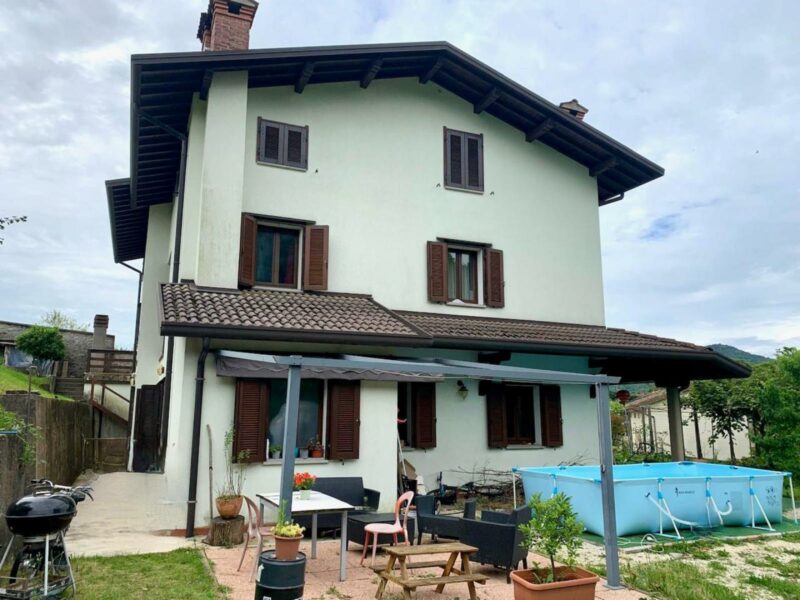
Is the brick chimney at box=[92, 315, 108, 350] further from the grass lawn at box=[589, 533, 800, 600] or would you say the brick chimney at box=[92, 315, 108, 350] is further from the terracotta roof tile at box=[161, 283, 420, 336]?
the grass lawn at box=[589, 533, 800, 600]

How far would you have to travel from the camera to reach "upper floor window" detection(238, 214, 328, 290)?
1335 cm

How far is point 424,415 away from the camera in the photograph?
13594 millimetres

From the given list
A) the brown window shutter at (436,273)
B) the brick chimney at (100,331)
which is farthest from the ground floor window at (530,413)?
the brick chimney at (100,331)

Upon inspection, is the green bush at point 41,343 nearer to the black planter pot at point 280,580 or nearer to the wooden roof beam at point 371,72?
the wooden roof beam at point 371,72

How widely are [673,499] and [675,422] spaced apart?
226 inches

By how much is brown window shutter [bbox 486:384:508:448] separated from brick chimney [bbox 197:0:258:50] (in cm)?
1016

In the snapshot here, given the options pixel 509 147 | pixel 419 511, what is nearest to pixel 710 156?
pixel 509 147

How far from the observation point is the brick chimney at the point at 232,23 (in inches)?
570

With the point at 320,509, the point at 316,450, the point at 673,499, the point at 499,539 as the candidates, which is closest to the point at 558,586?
the point at 499,539

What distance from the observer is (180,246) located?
13336mm

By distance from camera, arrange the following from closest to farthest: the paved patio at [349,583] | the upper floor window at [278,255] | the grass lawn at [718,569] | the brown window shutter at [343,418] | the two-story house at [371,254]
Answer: the paved patio at [349,583] → the grass lawn at [718,569] → the two-story house at [371,254] → the brown window shutter at [343,418] → the upper floor window at [278,255]

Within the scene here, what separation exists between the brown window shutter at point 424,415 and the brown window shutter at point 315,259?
3.18 metres

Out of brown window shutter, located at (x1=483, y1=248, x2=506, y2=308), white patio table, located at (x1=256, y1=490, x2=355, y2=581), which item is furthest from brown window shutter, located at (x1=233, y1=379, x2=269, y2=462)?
brown window shutter, located at (x1=483, y1=248, x2=506, y2=308)

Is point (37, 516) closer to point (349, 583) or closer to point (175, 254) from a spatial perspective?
point (349, 583)
